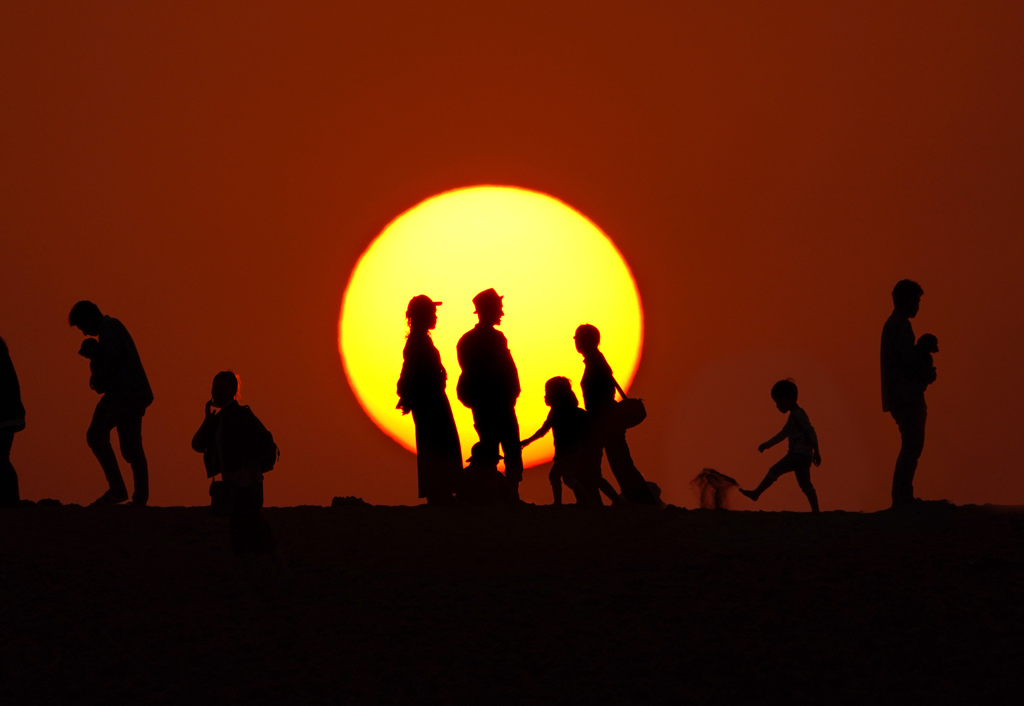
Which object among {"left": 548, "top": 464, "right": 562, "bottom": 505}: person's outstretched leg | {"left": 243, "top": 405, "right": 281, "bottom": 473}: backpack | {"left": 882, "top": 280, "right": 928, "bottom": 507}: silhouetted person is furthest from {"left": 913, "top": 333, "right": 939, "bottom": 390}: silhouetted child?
{"left": 243, "top": 405, "right": 281, "bottom": 473}: backpack

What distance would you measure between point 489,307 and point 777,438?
3.78 metres

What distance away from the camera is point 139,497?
37.9 feet

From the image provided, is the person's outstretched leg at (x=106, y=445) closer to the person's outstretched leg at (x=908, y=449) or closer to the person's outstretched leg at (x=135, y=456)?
the person's outstretched leg at (x=135, y=456)

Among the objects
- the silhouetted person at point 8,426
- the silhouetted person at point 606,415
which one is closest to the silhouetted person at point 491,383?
the silhouetted person at point 606,415

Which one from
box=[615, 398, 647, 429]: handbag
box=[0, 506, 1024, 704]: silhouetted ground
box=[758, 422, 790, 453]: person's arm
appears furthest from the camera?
box=[758, 422, 790, 453]: person's arm

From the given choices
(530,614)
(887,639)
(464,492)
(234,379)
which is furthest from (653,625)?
(464,492)

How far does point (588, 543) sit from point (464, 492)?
2594 millimetres

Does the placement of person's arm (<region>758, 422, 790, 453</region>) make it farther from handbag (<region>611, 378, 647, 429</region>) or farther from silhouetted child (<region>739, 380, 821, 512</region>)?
handbag (<region>611, 378, 647, 429</region>)

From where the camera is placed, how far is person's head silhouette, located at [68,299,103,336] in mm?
11594

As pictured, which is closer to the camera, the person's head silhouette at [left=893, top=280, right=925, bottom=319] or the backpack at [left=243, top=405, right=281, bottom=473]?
the backpack at [left=243, top=405, right=281, bottom=473]

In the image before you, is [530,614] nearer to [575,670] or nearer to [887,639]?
[575,670]

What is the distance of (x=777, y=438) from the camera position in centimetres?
1304

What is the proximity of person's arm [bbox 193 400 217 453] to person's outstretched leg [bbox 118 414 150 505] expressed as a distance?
3.19 meters

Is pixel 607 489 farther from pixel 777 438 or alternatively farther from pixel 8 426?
pixel 8 426
